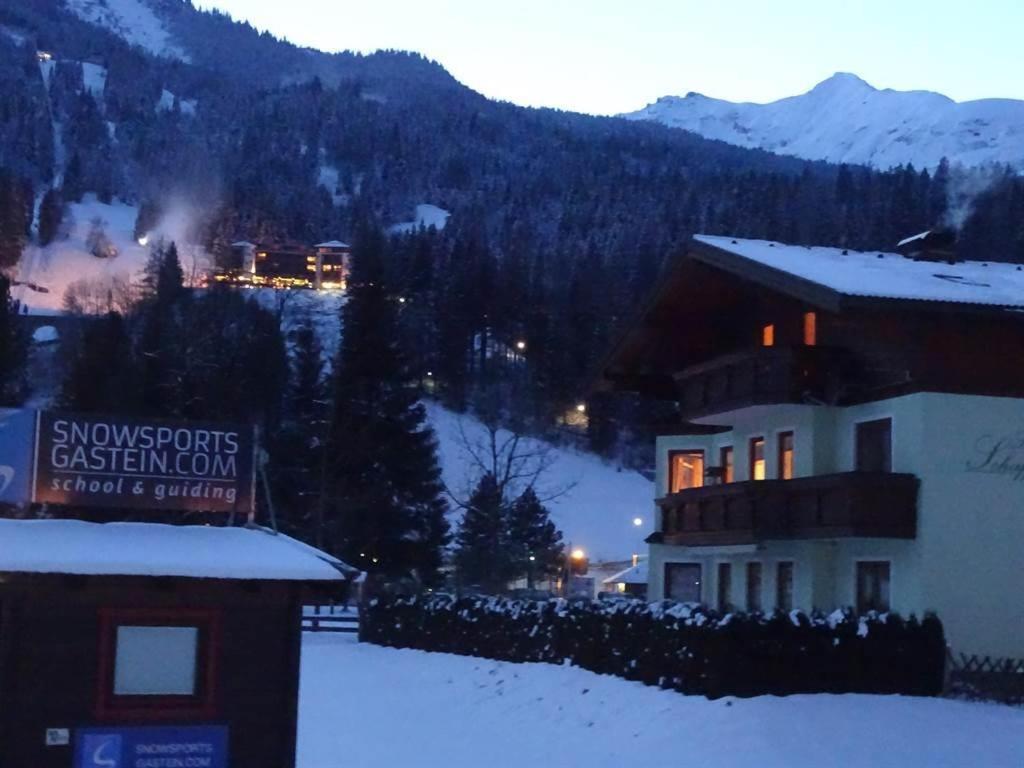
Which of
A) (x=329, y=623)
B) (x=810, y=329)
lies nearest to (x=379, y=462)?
(x=329, y=623)

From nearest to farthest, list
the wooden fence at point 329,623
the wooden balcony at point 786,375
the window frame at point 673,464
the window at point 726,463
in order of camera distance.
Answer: the wooden balcony at point 786,375 < the window at point 726,463 < the window frame at point 673,464 < the wooden fence at point 329,623

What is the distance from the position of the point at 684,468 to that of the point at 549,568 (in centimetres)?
3194

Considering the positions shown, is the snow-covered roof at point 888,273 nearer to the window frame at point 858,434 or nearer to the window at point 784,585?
the window frame at point 858,434

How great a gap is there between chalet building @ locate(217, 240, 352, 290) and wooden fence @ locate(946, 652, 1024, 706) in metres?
120

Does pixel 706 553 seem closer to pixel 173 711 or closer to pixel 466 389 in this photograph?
pixel 173 711

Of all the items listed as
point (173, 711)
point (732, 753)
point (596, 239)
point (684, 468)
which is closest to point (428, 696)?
point (684, 468)

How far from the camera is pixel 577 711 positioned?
87.1ft

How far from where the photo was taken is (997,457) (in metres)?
27.2

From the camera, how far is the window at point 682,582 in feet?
124

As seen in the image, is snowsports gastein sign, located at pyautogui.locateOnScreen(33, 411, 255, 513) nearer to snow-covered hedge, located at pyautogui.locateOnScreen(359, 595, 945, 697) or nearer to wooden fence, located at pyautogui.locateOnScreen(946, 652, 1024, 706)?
snow-covered hedge, located at pyautogui.locateOnScreen(359, 595, 945, 697)

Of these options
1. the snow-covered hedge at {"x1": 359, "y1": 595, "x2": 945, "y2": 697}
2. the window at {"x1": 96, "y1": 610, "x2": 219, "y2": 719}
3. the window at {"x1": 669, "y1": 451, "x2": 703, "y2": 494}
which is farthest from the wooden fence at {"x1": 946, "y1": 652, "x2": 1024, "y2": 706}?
the window at {"x1": 96, "y1": 610, "x2": 219, "y2": 719}

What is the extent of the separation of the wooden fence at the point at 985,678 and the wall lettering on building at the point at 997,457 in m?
3.48

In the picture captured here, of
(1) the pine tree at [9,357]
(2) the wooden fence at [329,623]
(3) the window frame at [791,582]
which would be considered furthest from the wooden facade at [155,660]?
(1) the pine tree at [9,357]

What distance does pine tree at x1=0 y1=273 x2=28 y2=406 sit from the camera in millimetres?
61406
